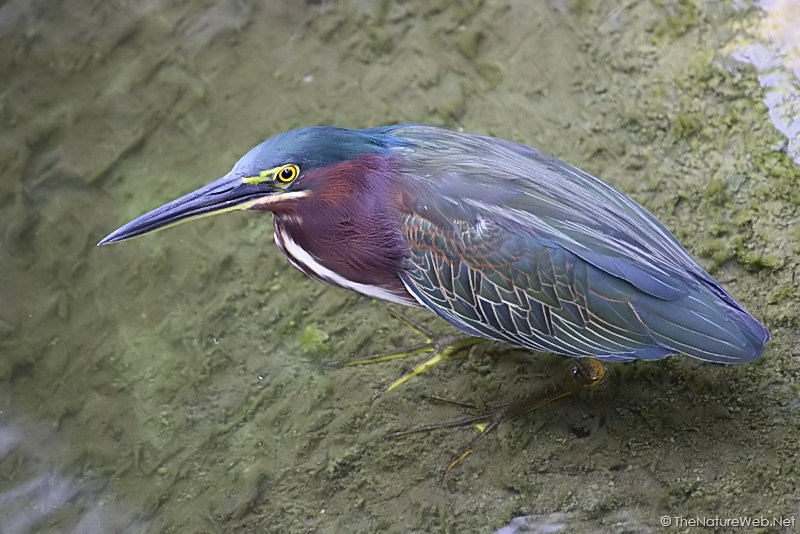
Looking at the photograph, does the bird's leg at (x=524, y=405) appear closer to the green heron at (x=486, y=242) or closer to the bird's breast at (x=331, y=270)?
the green heron at (x=486, y=242)

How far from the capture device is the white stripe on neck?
2743 mm

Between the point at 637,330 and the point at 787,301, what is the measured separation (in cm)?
85

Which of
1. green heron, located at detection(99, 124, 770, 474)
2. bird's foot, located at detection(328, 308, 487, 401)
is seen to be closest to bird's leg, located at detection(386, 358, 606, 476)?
bird's foot, located at detection(328, 308, 487, 401)

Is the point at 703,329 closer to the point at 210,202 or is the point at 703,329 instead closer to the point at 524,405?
the point at 524,405

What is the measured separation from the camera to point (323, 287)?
3.33 meters

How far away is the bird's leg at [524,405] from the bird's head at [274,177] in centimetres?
107

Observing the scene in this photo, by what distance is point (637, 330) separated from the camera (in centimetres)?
249

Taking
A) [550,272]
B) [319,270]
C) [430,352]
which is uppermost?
[550,272]

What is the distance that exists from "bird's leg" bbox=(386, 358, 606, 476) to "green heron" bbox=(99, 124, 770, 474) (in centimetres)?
37

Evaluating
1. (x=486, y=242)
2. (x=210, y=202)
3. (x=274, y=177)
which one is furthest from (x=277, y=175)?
(x=486, y=242)

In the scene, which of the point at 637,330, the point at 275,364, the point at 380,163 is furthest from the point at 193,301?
the point at 637,330

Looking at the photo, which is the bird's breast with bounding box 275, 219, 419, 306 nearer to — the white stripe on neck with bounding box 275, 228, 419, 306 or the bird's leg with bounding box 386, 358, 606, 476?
the white stripe on neck with bounding box 275, 228, 419, 306

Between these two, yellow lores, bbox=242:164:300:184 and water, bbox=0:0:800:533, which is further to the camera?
water, bbox=0:0:800:533

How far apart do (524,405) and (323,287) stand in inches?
39.1
